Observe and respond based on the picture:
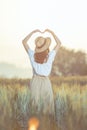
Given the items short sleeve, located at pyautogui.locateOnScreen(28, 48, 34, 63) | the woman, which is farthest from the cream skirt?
short sleeve, located at pyautogui.locateOnScreen(28, 48, 34, 63)

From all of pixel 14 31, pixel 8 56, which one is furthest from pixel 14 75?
pixel 14 31

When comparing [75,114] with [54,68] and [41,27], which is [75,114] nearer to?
[54,68]

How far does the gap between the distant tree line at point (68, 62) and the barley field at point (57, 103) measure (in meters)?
0.04

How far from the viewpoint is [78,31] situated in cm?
260

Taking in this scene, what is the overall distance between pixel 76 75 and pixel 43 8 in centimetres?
50

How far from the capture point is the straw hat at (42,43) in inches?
102

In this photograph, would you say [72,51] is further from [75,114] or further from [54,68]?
[75,114]

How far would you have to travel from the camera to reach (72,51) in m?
2.58

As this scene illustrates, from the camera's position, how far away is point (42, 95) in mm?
2564

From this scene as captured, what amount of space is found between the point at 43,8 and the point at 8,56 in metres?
0.40

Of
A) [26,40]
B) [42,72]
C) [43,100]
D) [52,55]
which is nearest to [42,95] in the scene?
[43,100]

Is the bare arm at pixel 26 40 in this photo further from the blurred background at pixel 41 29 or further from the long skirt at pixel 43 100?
the long skirt at pixel 43 100

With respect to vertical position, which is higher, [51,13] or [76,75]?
[51,13]

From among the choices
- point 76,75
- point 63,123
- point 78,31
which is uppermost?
point 78,31
